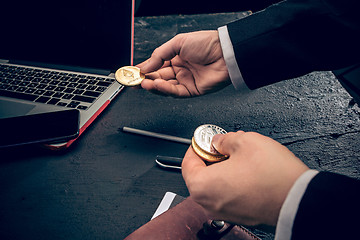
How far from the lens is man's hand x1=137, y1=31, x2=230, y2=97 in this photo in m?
0.75

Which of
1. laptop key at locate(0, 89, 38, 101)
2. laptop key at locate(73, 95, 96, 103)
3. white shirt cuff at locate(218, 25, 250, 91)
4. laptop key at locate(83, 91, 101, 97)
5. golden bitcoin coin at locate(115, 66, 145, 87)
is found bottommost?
laptop key at locate(0, 89, 38, 101)

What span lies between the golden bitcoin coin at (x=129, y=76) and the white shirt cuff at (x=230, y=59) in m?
0.29

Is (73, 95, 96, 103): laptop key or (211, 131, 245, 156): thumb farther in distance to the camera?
(73, 95, 96, 103): laptop key

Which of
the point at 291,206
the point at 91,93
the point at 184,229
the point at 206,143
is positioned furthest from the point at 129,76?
the point at 291,206

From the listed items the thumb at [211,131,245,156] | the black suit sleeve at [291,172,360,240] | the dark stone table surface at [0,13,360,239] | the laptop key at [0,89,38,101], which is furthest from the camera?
the laptop key at [0,89,38,101]

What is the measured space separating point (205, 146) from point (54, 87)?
2.10ft

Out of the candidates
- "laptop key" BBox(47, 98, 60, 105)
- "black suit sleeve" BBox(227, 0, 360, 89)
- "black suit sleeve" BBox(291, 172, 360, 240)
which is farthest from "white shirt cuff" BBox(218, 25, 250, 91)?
"laptop key" BBox(47, 98, 60, 105)

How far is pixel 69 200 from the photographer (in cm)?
59

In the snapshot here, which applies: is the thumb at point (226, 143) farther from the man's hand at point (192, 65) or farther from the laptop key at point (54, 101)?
the laptop key at point (54, 101)

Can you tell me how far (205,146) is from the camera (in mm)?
516

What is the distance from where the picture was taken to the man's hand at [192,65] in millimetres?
751

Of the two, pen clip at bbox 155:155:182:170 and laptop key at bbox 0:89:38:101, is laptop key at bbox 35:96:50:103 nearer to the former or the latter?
laptop key at bbox 0:89:38:101

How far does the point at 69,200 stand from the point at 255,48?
68 cm

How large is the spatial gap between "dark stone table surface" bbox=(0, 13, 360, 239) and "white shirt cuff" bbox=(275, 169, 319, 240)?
60 mm
